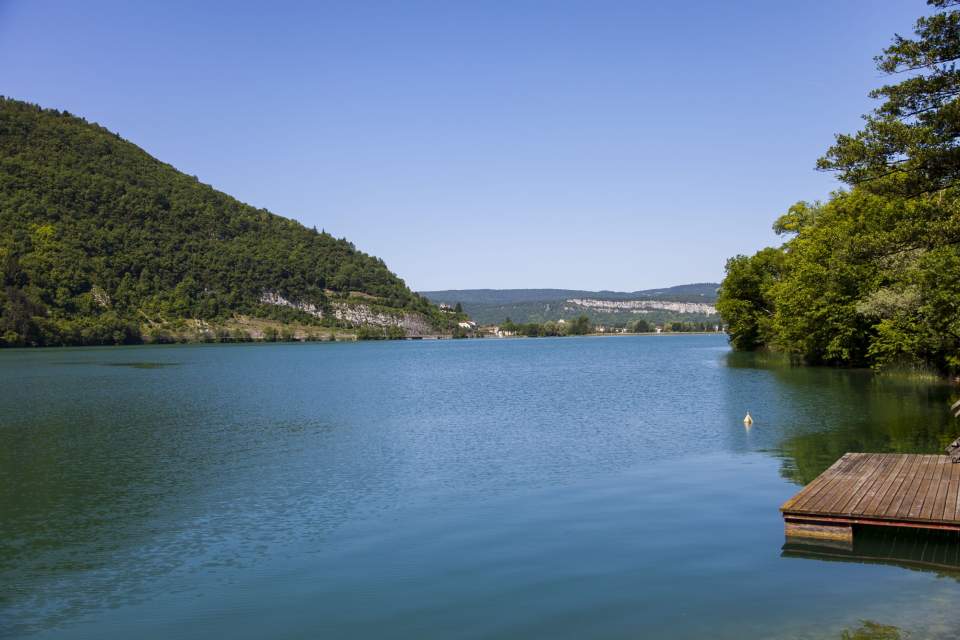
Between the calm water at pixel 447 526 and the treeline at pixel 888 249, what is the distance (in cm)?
570

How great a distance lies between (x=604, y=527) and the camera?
1457 centimetres

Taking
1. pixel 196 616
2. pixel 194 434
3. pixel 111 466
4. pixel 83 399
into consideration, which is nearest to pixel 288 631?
pixel 196 616

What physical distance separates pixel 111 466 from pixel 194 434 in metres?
6.48

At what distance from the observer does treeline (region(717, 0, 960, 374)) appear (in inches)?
719

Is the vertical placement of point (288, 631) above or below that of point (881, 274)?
below

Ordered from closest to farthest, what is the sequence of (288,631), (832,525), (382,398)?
(288,631) < (832,525) < (382,398)

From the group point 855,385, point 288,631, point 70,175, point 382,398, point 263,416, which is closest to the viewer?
point 288,631

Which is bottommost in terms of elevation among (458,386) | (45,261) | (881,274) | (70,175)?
(458,386)

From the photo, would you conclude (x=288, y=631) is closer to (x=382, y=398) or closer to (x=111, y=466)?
(x=111, y=466)

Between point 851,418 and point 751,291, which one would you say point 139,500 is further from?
point 751,291

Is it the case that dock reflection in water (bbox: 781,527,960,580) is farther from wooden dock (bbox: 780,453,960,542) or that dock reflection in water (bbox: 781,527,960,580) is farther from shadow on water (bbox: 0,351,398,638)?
shadow on water (bbox: 0,351,398,638)

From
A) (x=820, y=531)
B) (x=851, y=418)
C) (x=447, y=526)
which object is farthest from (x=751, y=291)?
(x=447, y=526)

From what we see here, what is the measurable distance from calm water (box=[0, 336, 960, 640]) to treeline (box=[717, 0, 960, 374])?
570 centimetres

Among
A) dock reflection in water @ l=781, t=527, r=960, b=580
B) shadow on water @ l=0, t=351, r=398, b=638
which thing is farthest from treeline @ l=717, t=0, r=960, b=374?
shadow on water @ l=0, t=351, r=398, b=638
